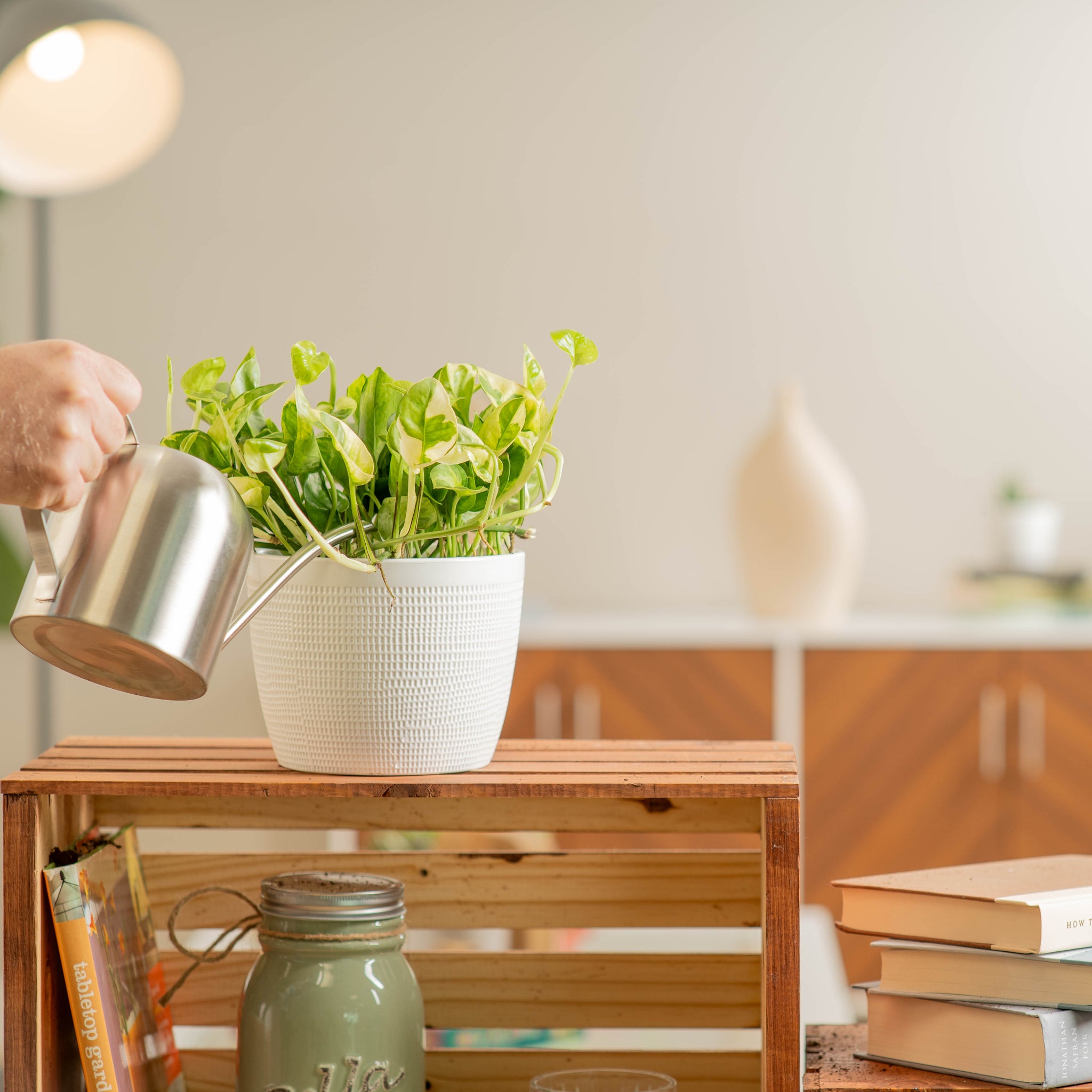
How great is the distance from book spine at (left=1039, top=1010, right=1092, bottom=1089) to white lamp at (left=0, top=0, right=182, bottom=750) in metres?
1.76

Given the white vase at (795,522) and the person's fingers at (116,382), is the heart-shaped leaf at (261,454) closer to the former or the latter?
the person's fingers at (116,382)

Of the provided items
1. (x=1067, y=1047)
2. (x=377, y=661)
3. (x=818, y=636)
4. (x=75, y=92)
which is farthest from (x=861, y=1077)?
(x=818, y=636)

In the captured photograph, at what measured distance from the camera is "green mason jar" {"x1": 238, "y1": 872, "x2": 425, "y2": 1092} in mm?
750

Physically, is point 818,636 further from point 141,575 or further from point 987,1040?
point 141,575

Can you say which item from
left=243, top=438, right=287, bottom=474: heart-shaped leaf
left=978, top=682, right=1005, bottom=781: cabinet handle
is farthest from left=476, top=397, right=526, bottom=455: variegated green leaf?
left=978, top=682, right=1005, bottom=781: cabinet handle

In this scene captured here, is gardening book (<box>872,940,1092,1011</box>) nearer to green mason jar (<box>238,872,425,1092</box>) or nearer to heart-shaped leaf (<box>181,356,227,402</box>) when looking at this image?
green mason jar (<box>238,872,425,1092</box>)

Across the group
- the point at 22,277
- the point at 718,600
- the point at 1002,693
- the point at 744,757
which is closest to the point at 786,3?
the point at 718,600

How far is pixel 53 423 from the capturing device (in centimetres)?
62

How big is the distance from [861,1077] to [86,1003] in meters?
0.45

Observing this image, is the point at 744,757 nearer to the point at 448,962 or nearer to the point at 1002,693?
the point at 448,962

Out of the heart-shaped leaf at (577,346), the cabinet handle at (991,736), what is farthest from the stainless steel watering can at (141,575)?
the cabinet handle at (991,736)

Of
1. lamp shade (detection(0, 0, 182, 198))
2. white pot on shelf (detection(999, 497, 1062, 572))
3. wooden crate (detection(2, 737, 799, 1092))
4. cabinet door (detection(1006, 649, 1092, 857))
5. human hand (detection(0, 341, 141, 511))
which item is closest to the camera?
human hand (detection(0, 341, 141, 511))

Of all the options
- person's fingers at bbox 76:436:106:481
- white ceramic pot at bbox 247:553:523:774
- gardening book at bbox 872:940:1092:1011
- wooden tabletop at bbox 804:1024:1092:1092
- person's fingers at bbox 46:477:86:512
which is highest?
person's fingers at bbox 76:436:106:481

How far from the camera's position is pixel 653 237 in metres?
3.03
